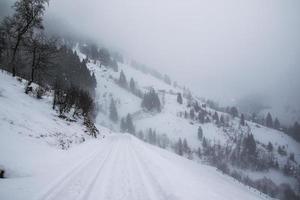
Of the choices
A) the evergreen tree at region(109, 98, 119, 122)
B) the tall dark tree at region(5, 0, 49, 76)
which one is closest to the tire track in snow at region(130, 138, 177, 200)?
the tall dark tree at region(5, 0, 49, 76)

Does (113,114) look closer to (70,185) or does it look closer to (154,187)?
(154,187)

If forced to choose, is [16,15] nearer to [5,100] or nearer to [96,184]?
[5,100]

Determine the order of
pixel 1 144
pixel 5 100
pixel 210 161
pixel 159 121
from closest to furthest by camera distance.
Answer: pixel 1 144 < pixel 5 100 < pixel 210 161 < pixel 159 121

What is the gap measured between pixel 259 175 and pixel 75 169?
212375 mm

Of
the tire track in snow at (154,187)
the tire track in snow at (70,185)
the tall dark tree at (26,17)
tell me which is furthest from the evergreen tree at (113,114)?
the tire track in snow at (70,185)

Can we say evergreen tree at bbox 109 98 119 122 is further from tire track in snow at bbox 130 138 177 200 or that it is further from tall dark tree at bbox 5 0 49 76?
tire track in snow at bbox 130 138 177 200

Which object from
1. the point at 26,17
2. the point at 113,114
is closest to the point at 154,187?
the point at 26,17

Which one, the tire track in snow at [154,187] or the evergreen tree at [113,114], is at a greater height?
the tire track in snow at [154,187]

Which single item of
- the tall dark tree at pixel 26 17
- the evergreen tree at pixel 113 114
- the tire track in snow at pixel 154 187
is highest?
the tall dark tree at pixel 26 17

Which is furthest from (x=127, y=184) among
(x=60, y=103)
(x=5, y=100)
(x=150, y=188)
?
(x=60, y=103)

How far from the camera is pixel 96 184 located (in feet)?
25.1

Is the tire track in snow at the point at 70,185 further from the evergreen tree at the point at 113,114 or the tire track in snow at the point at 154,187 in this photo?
the evergreen tree at the point at 113,114

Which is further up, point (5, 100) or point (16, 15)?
point (16, 15)

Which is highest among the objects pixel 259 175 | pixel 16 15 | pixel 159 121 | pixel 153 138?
pixel 16 15
